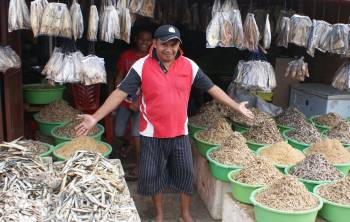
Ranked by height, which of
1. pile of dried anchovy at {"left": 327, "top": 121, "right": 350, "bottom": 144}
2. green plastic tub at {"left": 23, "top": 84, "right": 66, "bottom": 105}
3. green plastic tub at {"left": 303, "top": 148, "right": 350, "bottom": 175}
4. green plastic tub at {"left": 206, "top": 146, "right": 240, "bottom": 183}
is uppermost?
green plastic tub at {"left": 23, "top": 84, "right": 66, "bottom": 105}

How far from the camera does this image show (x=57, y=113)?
17.4 ft

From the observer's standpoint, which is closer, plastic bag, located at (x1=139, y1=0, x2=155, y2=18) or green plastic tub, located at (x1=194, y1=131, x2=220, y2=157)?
plastic bag, located at (x1=139, y1=0, x2=155, y2=18)

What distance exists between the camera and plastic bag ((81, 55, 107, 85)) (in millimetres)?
4281

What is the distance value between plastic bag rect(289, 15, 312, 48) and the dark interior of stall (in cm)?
40

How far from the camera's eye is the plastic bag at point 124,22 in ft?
14.0

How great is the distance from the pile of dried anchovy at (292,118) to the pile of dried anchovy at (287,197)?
207 cm

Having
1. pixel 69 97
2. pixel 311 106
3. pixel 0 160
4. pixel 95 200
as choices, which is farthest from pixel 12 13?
pixel 311 106

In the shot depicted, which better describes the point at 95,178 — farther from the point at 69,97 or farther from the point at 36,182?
the point at 69,97

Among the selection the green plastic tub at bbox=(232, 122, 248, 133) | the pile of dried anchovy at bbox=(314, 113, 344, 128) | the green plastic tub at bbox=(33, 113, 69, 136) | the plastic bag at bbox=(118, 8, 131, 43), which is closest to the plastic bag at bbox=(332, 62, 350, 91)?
the pile of dried anchovy at bbox=(314, 113, 344, 128)

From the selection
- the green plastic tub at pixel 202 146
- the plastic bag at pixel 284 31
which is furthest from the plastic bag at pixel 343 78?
the green plastic tub at pixel 202 146

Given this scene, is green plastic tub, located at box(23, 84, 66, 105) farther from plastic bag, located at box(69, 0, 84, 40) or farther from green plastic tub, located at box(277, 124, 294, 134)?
green plastic tub, located at box(277, 124, 294, 134)

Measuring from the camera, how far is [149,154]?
391 cm

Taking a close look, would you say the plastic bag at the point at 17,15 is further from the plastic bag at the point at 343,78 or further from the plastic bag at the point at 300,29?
the plastic bag at the point at 343,78

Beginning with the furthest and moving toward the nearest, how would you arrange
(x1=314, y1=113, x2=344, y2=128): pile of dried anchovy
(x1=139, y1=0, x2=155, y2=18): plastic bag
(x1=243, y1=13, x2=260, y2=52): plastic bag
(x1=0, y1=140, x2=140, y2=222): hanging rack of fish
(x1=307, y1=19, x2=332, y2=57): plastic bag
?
(x1=314, y1=113, x2=344, y2=128): pile of dried anchovy < (x1=307, y1=19, x2=332, y2=57): plastic bag < (x1=243, y1=13, x2=260, y2=52): plastic bag < (x1=139, y1=0, x2=155, y2=18): plastic bag < (x1=0, y1=140, x2=140, y2=222): hanging rack of fish
